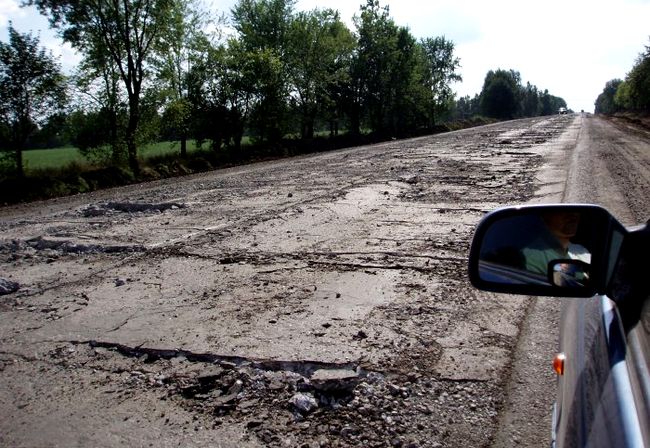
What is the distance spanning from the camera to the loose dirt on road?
108 inches

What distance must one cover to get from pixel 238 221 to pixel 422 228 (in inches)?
118

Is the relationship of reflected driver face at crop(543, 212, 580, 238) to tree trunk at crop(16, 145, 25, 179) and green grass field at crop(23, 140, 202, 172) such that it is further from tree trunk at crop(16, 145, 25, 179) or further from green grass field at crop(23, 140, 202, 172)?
tree trunk at crop(16, 145, 25, 179)

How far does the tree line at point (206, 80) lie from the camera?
49.4 feet

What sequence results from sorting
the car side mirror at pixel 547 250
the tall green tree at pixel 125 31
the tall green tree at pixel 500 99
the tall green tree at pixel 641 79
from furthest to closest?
the tall green tree at pixel 500 99 → the tall green tree at pixel 641 79 → the tall green tree at pixel 125 31 → the car side mirror at pixel 547 250

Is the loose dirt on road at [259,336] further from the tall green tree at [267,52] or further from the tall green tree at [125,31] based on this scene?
the tall green tree at [267,52]

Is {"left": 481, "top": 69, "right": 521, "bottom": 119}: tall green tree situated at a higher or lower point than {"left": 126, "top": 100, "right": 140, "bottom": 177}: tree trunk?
higher

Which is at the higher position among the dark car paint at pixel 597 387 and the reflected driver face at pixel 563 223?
the reflected driver face at pixel 563 223

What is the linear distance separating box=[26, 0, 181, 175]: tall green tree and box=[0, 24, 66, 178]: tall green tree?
353 centimetres

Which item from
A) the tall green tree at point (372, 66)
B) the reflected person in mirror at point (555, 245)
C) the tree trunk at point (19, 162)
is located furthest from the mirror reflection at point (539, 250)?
the tall green tree at point (372, 66)

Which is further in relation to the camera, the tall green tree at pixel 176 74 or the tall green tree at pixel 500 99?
the tall green tree at pixel 500 99

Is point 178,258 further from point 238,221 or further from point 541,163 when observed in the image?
point 541,163

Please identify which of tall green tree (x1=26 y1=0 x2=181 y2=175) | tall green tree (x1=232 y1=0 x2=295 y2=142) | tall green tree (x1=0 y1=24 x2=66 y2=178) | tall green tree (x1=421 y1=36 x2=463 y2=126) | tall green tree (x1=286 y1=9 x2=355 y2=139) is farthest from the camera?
tall green tree (x1=421 y1=36 x2=463 y2=126)

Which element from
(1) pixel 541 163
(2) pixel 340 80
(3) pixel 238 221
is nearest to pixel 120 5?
(3) pixel 238 221

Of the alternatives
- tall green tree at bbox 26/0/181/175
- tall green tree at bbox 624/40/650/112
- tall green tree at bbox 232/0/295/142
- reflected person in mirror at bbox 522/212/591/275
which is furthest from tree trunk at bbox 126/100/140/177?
tall green tree at bbox 624/40/650/112
